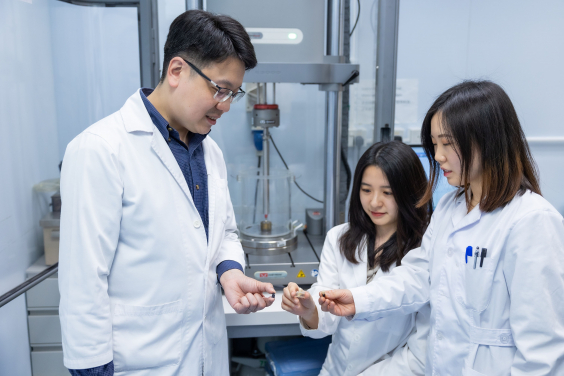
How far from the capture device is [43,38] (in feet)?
4.08

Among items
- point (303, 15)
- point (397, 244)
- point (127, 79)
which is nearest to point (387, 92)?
point (303, 15)

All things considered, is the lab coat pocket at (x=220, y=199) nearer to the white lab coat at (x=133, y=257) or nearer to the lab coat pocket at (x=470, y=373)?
the white lab coat at (x=133, y=257)

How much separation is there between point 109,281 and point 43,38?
781 millimetres

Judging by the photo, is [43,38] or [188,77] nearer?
[188,77]

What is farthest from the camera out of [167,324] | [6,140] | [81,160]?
[6,140]

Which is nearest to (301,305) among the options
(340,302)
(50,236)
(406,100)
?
(340,302)

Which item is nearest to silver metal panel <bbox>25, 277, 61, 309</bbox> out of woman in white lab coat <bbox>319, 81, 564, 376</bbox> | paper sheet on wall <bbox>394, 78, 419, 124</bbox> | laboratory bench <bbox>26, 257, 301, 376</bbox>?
laboratory bench <bbox>26, 257, 301, 376</bbox>

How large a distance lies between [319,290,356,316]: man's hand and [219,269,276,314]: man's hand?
0.13 meters

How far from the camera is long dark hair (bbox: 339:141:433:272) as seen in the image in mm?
1193

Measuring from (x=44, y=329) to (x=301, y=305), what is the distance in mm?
782

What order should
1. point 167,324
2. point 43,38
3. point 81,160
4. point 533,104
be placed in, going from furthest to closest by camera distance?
1. point 533,104
2. point 43,38
3. point 167,324
4. point 81,160

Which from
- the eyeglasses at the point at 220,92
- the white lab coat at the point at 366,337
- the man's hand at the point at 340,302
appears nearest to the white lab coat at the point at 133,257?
the eyeglasses at the point at 220,92

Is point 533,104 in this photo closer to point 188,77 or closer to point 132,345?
Answer: point 188,77

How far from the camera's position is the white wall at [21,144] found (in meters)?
1.10
